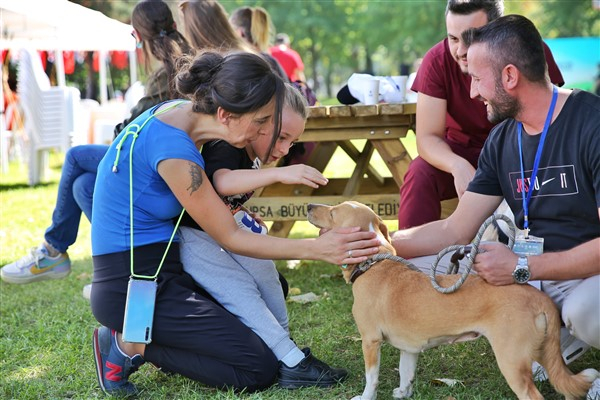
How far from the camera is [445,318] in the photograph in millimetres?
2887

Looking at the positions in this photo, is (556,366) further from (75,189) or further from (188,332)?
(75,189)

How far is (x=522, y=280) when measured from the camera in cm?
280

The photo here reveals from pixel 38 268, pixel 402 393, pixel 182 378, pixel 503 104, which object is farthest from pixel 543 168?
pixel 38 268

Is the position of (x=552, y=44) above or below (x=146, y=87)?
below

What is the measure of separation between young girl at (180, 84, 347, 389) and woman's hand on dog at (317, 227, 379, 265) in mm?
417

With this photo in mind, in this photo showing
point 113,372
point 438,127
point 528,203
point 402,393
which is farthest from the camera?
point 438,127

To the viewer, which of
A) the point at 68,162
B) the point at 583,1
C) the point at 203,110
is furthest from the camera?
the point at 583,1

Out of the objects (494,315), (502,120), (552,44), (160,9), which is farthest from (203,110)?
(552,44)

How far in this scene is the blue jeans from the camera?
512cm

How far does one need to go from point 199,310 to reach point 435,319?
1.09 m

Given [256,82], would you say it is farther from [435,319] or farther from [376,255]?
[435,319]

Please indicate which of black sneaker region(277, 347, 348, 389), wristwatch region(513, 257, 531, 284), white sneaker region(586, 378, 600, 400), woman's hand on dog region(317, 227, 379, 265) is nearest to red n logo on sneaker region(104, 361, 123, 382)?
black sneaker region(277, 347, 348, 389)

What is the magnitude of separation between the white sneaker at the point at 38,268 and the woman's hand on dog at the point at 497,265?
3.54 meters

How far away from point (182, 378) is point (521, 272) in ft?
5.76
